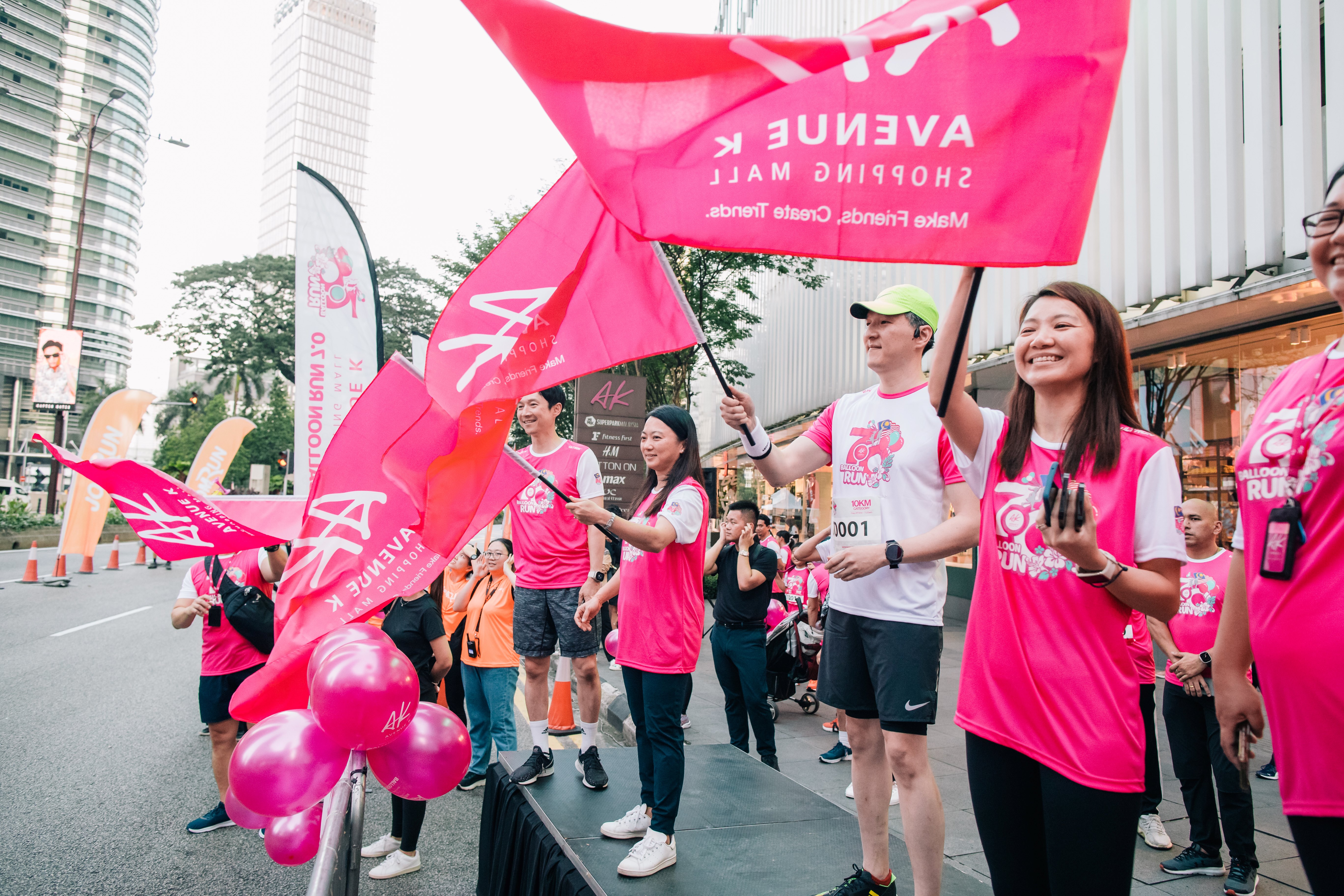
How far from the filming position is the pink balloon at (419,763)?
2.65 meters

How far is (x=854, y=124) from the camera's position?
1716 mm

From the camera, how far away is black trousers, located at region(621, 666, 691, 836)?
2941mm

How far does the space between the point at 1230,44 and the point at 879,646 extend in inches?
258

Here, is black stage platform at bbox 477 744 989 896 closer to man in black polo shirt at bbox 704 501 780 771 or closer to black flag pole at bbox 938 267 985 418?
man in black polo shirt at bbox 704 501 780 771

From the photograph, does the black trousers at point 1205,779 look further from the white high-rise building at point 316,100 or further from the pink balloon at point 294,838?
the white high-rise building at point 316,100

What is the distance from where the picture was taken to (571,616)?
435cm

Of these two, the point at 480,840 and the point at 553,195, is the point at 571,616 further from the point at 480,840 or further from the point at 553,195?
the point at 553,195

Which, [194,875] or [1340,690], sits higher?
[1340,690]

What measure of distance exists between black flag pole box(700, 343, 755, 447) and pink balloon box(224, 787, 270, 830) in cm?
216

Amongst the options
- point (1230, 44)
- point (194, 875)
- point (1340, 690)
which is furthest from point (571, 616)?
point (1230, 44)

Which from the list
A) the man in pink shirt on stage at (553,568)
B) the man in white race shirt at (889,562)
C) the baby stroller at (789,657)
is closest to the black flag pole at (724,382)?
the man in white race shirt at (889,562)

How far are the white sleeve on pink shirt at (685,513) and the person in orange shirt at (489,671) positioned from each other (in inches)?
69.1

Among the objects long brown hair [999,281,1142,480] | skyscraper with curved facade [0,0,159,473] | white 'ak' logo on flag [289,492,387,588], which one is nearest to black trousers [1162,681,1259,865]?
long brown hair [999,281,1142,480]

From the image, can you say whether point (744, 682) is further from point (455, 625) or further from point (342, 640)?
point (342, 640)
